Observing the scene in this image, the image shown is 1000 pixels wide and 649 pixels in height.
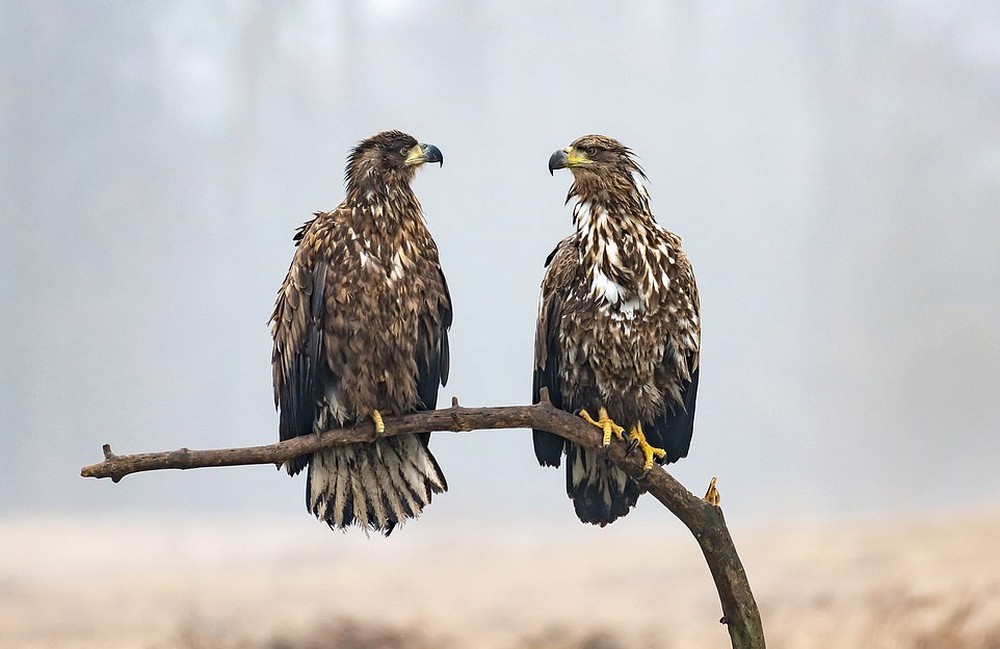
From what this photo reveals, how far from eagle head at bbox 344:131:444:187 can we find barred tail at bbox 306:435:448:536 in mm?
764

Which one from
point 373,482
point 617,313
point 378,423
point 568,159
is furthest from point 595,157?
point 373,482

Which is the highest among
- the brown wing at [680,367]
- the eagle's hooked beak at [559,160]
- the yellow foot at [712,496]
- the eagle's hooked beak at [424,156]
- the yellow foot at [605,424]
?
the eagle's hooked beak at [424,156]

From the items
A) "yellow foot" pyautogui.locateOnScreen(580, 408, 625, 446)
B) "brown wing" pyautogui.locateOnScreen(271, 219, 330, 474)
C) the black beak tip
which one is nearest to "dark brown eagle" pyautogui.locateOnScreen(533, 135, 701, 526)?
"yellow foot" pyautogui.locateOnScreen(580, 408, 625, 446)

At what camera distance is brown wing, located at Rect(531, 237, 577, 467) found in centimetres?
327

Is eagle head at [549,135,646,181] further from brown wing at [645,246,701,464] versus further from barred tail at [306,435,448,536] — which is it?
barred tail at [306,435,448,536]

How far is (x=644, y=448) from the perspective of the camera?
3203 millimetres

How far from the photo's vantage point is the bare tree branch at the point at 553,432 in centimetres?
295

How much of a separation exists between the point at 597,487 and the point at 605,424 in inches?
11.6

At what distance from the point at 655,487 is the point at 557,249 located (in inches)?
30.0

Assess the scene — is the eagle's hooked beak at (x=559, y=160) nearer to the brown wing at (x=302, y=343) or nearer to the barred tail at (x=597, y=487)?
the brown wing at (x=302, y=343)

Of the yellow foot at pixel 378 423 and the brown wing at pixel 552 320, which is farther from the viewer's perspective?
the brown wing at pixel 552 320

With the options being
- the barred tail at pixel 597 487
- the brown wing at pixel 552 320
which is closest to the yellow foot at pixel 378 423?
the brown wing at pixel 552 320

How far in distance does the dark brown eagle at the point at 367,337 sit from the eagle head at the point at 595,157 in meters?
0.39

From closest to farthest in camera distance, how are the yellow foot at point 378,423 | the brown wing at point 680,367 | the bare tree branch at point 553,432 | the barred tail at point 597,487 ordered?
the bare tree branch at point 553,432, the yellow foot at point 378,423, the brown wing at point 680,367, the barred tail at point 597,487
